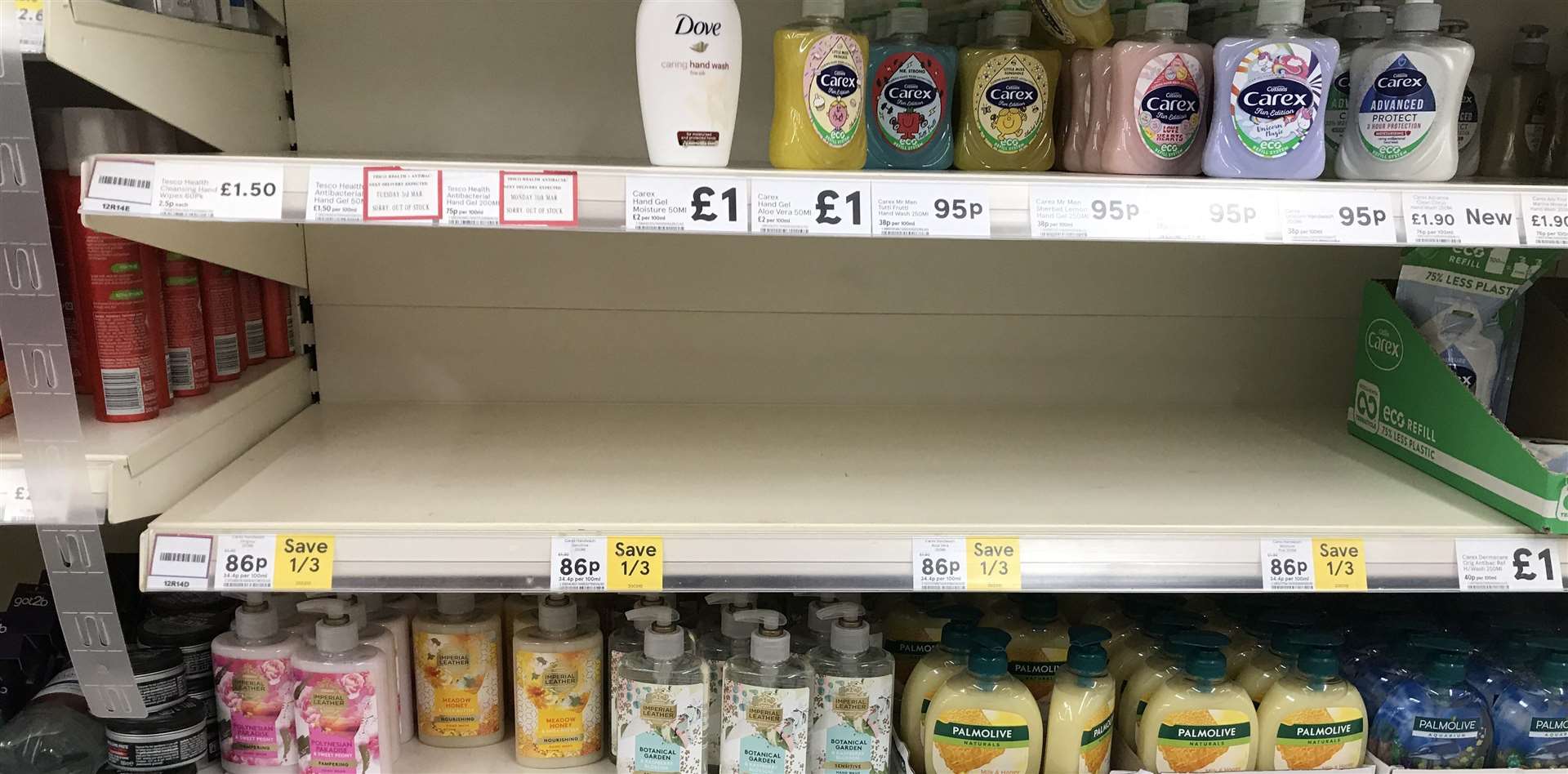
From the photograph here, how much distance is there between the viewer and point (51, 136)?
116cm

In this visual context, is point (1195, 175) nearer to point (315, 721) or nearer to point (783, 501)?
Answer: point (783, 501)

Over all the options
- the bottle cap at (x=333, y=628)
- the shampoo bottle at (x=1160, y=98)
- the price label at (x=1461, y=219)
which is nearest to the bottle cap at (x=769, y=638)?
the bottle cap at (x=333, y=628)

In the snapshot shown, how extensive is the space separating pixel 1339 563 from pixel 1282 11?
1.98 ft

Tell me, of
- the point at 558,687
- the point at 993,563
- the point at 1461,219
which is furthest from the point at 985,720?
the point at 1461,219

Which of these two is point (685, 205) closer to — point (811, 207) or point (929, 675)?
point (811, 207)

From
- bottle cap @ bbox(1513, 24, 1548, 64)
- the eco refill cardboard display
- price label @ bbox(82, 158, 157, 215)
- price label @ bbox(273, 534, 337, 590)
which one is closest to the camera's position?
price label @ bbox(82, 158, 157, 215)

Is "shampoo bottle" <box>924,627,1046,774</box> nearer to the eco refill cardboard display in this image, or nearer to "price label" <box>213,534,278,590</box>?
the eco refill cardboard display

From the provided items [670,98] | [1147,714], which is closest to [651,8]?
[670,98]

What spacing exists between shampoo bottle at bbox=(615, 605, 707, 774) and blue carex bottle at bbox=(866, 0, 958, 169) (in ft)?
2.09

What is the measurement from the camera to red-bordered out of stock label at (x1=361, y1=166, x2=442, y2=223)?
3.36ft

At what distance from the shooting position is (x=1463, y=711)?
130cm

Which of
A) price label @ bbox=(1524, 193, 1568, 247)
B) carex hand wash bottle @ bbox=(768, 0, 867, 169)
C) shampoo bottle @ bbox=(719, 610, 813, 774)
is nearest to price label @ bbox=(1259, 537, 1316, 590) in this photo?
price label @ bbox=(1524, 193, 1568, 247)

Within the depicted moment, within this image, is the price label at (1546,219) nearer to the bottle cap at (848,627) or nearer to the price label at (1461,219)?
the price label at (1461,219)

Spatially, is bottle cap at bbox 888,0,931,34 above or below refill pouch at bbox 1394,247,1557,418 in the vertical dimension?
above
